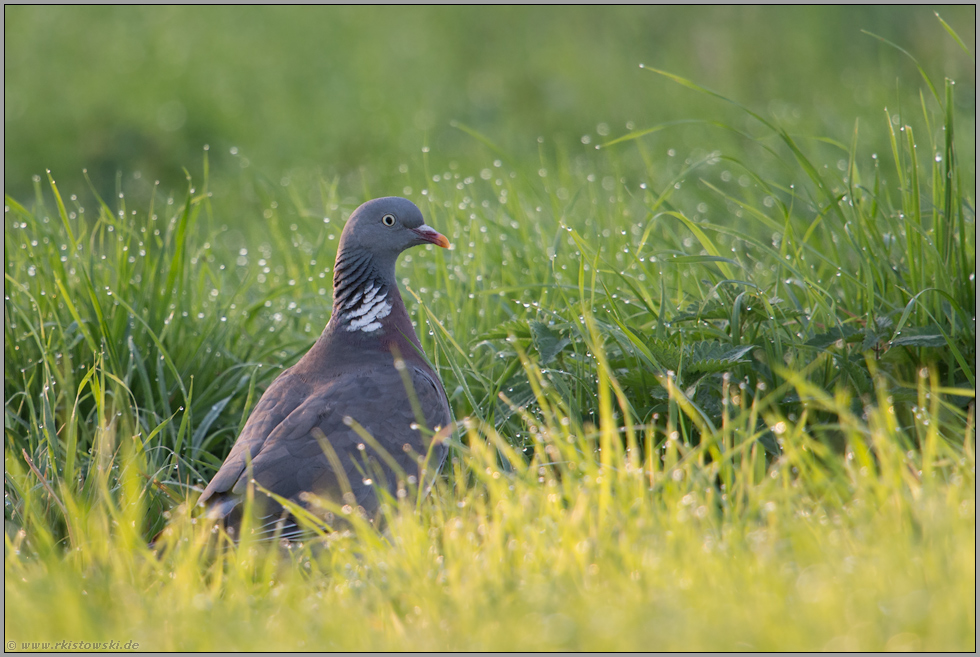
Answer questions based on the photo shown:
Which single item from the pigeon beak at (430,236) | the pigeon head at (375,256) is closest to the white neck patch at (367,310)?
Answer: the pigeon head at (375,256)

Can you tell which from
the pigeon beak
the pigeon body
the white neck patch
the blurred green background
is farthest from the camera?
the blurred green background

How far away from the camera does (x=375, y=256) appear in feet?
11.4

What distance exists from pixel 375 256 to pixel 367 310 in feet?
0.75

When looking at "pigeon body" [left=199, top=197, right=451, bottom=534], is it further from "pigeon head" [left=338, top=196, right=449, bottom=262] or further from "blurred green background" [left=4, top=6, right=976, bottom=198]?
"blurred green background" [left=4, top=6, right=976, bottom=198]

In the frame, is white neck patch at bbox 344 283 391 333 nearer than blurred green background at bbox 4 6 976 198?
Yes

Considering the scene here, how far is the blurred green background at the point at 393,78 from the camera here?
25.1 feet

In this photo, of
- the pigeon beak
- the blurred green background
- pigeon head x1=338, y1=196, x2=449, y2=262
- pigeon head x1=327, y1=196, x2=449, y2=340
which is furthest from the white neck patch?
the blurred green background

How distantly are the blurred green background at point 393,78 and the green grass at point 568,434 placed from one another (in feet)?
8.93

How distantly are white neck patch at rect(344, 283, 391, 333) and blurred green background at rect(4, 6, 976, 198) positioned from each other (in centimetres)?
320

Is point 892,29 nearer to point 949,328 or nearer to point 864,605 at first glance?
point 949,328

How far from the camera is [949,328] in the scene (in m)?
3.16

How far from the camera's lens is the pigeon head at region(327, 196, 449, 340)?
338 centimetres

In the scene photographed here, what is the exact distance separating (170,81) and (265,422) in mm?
6309

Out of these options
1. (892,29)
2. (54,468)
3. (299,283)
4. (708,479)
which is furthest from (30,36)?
(708,479)
